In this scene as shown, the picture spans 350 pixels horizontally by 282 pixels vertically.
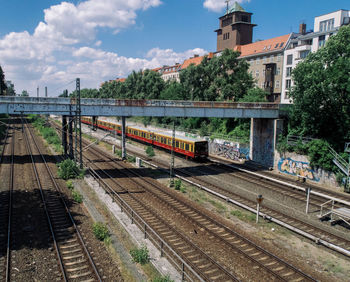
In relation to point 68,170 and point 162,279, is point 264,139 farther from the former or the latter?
point 162,279

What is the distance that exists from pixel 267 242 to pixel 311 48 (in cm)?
4831

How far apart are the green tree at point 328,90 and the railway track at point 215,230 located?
53.1 ft

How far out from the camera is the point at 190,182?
25.6 m

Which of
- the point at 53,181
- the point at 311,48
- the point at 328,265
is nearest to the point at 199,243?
the point at 328,265

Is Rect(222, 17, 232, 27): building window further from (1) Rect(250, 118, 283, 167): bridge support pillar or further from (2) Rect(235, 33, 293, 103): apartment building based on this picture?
(1) Rect(250, 118, 283, 167): bridge support pillar

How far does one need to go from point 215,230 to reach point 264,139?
71.6ft

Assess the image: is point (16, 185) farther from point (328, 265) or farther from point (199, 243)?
point (328, 265)

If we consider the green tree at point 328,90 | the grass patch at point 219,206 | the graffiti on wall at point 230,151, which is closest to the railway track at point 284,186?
the graffiti on wall at point 230,151

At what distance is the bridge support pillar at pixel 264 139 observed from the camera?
109ft

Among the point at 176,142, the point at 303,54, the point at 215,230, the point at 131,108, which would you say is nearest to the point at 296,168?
the point at 176,142

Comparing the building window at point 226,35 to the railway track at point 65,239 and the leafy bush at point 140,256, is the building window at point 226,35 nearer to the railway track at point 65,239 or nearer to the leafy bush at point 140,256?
the railway track at point 65,239

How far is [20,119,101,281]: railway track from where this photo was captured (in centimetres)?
1138

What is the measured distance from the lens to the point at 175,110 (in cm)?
2891

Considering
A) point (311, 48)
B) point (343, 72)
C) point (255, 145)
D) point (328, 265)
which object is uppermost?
point (311, 48)
